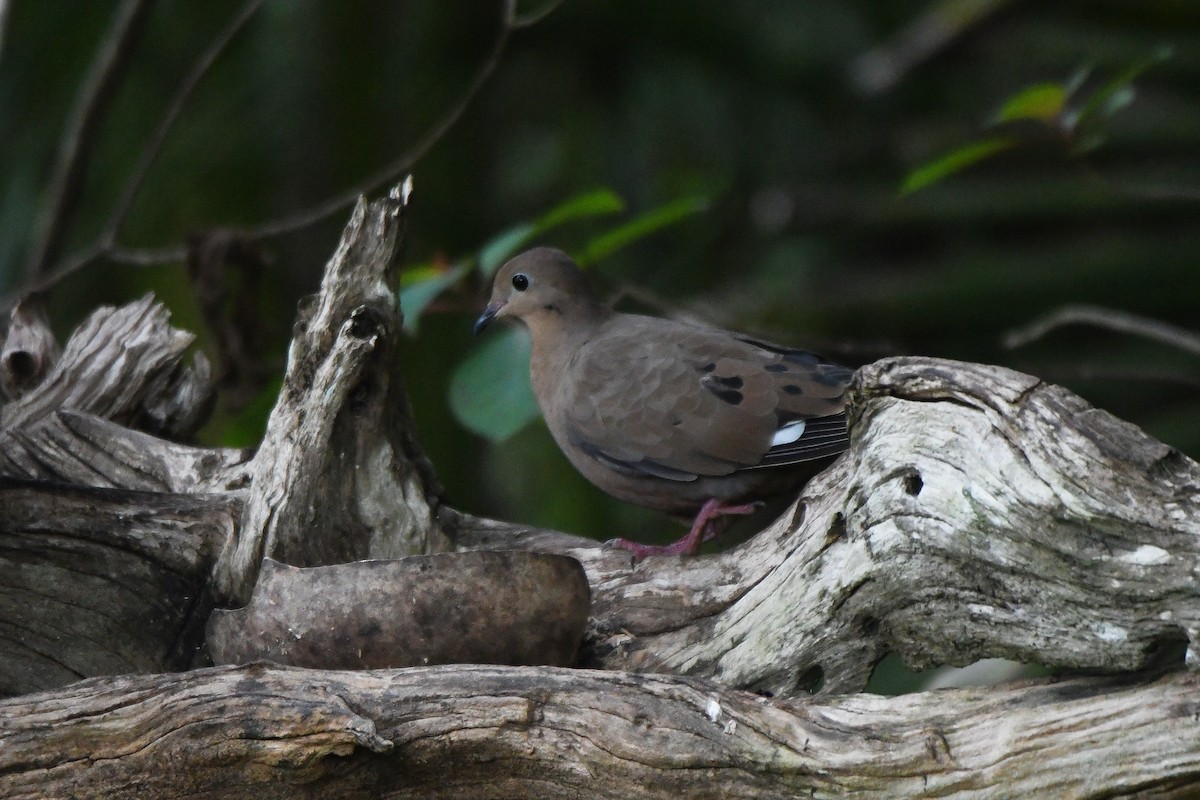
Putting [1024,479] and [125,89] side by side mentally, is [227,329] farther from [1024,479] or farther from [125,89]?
[1024,479]

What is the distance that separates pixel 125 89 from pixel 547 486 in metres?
2.84

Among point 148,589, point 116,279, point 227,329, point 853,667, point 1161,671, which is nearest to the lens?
point 1161,671

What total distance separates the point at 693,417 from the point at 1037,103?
1.24m

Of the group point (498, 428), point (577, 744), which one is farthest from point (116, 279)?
point (577, 744)

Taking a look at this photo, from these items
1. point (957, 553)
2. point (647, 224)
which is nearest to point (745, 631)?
point (957, 553)

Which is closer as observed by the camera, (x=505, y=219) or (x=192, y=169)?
(x=192, y=169)

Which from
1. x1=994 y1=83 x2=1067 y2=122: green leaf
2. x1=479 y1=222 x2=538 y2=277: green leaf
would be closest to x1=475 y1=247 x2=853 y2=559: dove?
x1=479 y1=222 x2=538 y2=277: green leaf

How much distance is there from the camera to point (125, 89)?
21.2 ft

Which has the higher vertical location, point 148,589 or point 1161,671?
point 148,589

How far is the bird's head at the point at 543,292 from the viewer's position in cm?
403

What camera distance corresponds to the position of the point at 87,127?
4.45m

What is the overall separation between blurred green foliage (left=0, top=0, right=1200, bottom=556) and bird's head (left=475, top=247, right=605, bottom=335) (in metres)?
1.83

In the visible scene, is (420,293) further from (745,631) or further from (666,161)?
(666,161)

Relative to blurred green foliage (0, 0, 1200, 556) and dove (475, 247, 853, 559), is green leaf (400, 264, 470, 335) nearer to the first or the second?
dove (475, 247, 853, 559)
